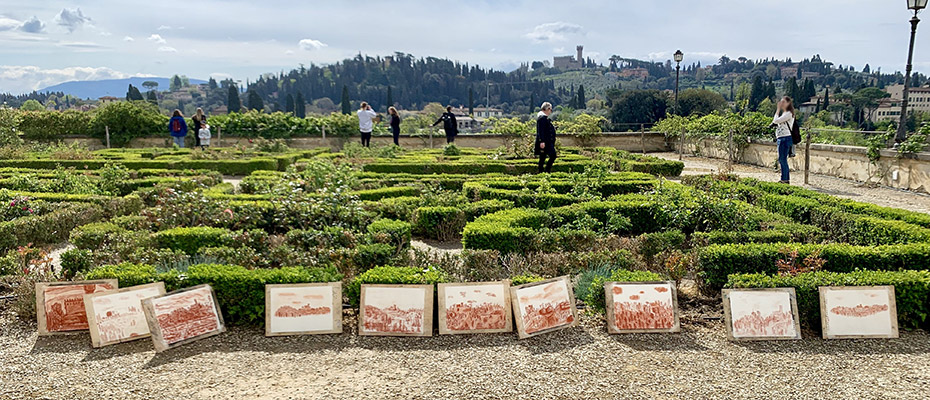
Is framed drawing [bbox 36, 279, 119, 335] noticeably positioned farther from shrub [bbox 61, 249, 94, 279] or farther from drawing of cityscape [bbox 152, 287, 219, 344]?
shrub [bbox 61, 249, 94, 279]

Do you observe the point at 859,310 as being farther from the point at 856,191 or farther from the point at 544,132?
the point at 856,191

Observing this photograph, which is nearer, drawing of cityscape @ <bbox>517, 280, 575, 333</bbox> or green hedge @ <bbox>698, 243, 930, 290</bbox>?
drawing of cityscape @ <bbox>517, 280, 575, 333</bbox>

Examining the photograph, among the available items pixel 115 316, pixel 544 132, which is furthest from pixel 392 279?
pixel 544 132

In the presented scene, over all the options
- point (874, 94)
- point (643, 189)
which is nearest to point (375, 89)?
point (874, 94)

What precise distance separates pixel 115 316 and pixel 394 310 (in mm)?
1966

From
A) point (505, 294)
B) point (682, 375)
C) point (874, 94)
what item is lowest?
point (682, 375)

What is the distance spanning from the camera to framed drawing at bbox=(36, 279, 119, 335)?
4520 millimetres

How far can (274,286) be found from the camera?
15.0ft

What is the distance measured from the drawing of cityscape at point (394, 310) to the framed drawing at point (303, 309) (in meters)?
0.23

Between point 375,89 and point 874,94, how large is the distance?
422 ft

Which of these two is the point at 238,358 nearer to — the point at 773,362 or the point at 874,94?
the point at 773,362

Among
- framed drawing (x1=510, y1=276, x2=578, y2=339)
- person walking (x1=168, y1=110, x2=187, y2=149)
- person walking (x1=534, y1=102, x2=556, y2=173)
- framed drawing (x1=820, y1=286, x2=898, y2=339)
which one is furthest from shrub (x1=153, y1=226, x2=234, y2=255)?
person walking (x1=168, y1=110, x2=187, y2=149)

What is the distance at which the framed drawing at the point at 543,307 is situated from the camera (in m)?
4.41

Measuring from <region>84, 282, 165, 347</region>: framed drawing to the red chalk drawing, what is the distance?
4907 mm
